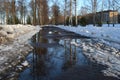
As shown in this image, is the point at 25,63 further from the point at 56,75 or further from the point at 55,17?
the point at 55,17

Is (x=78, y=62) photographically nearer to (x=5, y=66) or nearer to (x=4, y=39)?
(x=5, y=66)

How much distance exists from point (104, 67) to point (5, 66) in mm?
3298

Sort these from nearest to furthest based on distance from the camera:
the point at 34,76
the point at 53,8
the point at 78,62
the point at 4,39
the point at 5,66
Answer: the point at 34,76
the point at 5,66
the point at 78,62
the point at 4,39
the point at 53,8

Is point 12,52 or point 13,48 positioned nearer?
point 12,52

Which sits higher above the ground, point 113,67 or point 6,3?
point 6,3

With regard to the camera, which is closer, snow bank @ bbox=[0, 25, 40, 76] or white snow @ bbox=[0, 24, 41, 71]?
snow bank @ bbox=[0, 25, 40, 76]

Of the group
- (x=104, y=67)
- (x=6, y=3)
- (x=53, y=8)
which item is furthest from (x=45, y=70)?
(x=53, y=8)

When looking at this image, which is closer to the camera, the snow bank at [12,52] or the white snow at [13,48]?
the snow bank at [12,52]

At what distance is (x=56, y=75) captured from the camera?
6.80 meters

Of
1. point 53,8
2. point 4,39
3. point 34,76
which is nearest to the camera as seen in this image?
point 34,76

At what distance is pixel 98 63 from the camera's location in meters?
8.59

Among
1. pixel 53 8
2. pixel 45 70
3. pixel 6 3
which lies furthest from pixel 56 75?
pixel 53 8

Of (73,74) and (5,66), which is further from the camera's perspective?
(5,66)

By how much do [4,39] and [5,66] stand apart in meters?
9.41
